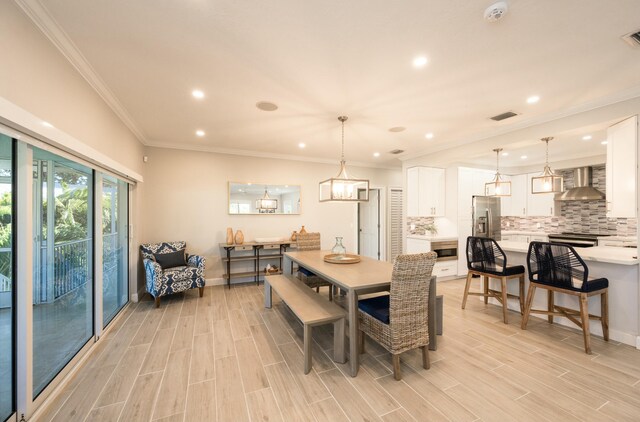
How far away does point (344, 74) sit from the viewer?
2.42 metres

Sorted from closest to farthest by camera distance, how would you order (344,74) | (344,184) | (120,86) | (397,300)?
(397,300) → (344,74) → (120,86) → (344,184)

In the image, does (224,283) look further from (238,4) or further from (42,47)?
(238,4)

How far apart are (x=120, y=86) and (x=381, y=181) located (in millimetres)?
5470

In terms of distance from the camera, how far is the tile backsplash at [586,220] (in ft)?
17.0

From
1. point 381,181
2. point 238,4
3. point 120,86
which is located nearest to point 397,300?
point 238,4

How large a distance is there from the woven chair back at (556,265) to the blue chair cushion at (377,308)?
187 cm

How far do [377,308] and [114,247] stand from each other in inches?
135

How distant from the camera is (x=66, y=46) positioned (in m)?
1.97

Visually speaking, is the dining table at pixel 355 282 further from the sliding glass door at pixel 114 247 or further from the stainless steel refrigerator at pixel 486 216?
the stainless steel refrigerator at pixel 486 216

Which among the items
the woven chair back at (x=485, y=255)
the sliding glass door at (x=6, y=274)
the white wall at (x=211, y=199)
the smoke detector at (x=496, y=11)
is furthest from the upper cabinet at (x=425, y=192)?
the sliding glass door at (x=6, y=274)

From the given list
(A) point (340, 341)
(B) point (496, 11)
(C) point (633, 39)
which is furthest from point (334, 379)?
(C) point (633, 39)

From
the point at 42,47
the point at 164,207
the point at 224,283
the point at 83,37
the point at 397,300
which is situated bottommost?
the point at 224,283

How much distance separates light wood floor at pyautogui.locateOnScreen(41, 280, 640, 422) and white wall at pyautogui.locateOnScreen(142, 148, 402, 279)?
1.94 m

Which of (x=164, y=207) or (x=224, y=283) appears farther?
(x=224, y=283)
